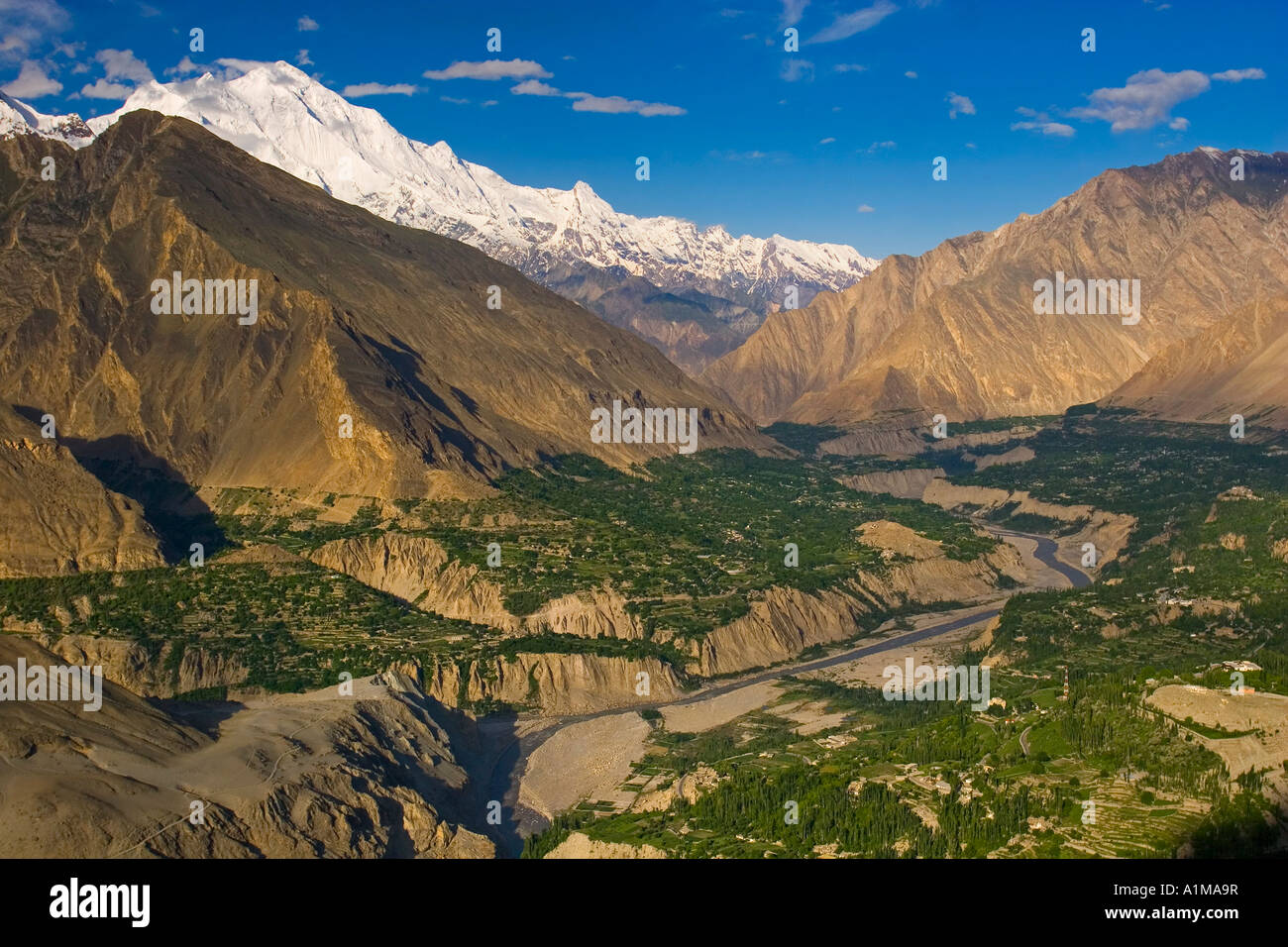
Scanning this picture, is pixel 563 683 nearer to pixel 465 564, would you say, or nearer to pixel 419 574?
pixel 465 564

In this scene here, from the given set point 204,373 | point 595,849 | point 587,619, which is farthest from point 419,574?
point 595,849

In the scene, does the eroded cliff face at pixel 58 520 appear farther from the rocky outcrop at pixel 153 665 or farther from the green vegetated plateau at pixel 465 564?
the rocky outcrop at pixel 153 665

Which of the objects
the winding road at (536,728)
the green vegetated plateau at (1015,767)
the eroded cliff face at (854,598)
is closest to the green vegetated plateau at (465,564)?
the eroded cliff face at (854,598)

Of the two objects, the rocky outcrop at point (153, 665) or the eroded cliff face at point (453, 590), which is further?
the eroded cliff face at point (453, 590)

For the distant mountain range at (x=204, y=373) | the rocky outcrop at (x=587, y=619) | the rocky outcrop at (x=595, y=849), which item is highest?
the distant mountain range at (x=204, y=373)

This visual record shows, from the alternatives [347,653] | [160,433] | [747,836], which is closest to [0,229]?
[160,433]

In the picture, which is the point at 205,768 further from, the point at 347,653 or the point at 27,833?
the point at 347,653

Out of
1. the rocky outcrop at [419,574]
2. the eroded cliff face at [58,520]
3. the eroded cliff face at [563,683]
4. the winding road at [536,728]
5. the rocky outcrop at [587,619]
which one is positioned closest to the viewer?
the winding road at [536,728]
